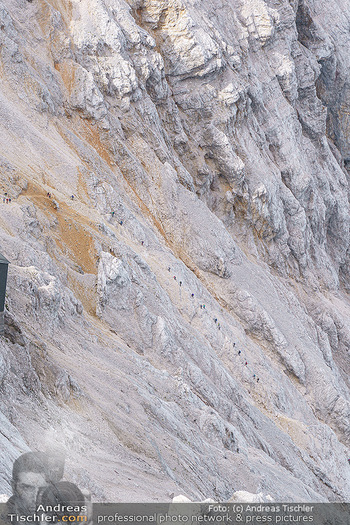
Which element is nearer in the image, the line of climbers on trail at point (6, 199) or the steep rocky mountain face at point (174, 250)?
the steep rocky mountain face at point (174, 250)

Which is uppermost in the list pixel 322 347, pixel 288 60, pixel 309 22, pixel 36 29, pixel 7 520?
pixel 309 22

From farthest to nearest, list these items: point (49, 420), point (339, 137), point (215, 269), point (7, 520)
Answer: point (339, 137), point (215, 269), point (49, 420), point (7, 520)

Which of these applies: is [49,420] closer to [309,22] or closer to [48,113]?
[48,113]

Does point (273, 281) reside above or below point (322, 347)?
above

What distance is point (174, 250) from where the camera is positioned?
144 feet

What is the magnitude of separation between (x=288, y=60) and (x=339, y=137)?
1880cm

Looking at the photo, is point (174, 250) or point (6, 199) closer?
point (6, 199)

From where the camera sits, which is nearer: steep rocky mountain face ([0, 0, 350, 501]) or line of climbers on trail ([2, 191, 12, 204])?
steep rocky mountain face ([0, 0, 350, 501])

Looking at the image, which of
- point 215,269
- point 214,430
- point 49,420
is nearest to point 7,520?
point 49,420

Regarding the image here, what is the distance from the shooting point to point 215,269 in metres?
44.5

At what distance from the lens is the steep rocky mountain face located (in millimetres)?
20797

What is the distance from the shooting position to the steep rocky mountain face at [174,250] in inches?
819

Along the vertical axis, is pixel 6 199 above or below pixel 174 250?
above

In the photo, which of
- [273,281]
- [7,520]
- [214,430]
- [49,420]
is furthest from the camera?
[273,281]
